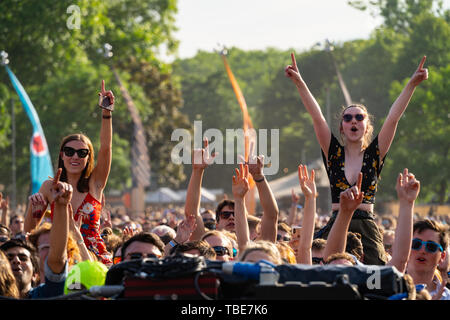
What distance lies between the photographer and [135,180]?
28859mm

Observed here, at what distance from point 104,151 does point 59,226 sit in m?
2.01

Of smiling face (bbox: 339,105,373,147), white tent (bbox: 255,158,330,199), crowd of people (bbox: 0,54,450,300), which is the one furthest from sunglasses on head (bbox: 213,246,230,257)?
white tent (bbox: 255,158,330,199)

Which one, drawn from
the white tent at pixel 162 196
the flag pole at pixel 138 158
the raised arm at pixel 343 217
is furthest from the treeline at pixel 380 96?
the raised arm at pixel 343 217

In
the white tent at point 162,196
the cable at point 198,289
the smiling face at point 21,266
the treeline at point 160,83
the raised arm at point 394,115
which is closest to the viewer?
the cable at point 198,289

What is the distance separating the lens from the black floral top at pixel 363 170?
19.9 feet

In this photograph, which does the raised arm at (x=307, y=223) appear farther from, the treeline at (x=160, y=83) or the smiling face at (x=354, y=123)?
the treeline at (x=160, y=83)

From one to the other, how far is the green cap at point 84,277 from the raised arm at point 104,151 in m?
1.89

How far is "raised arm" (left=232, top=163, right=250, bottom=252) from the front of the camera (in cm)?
568

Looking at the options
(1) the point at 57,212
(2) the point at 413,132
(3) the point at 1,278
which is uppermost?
(2) the point at 413,132

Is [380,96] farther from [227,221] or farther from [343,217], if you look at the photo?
[343,217]

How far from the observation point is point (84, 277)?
4.38 metres
